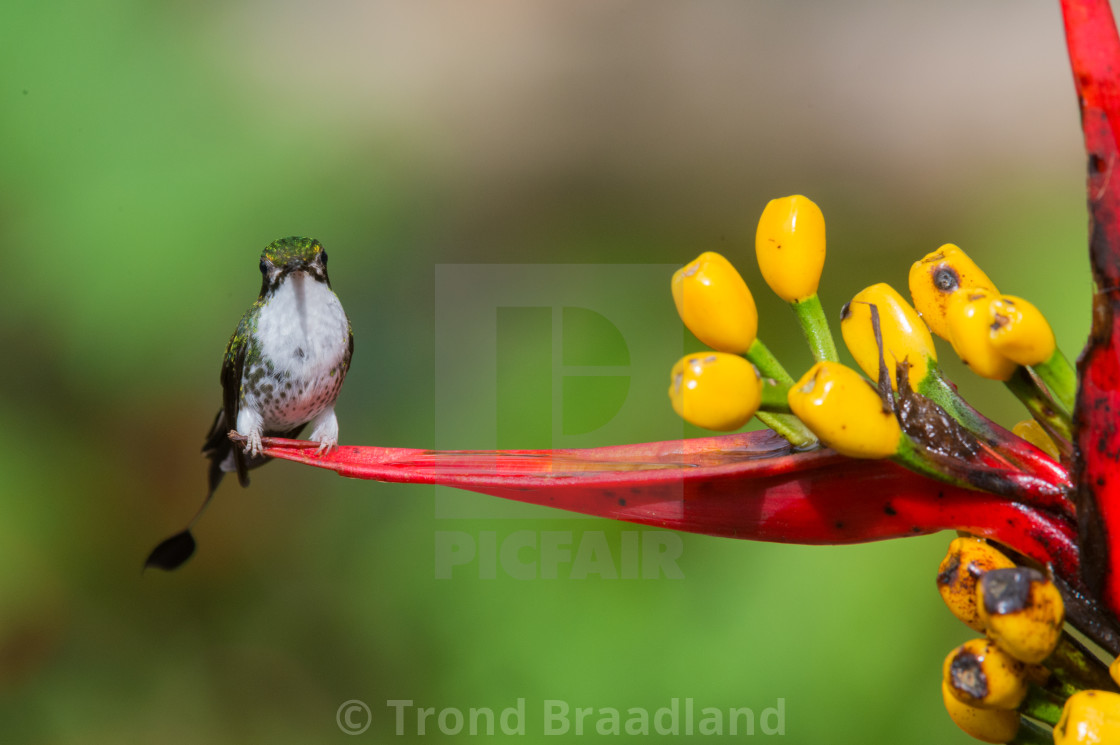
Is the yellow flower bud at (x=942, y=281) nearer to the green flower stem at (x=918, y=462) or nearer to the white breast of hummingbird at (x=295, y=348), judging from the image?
the green flower stem at (x=918, y=462)

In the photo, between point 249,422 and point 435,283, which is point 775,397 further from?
point 435,283

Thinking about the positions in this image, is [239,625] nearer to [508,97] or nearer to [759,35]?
[508,97]

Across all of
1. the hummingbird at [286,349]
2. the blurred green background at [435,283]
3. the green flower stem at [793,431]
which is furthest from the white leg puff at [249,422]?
the green flower stem at [793,431]

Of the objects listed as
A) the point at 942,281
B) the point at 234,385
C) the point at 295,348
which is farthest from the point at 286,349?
the point at 942,281

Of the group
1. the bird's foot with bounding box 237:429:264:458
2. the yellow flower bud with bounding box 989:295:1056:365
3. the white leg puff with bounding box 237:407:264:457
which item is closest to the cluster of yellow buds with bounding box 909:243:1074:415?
the yellow flower bud with bounding box 989:295:1056:365

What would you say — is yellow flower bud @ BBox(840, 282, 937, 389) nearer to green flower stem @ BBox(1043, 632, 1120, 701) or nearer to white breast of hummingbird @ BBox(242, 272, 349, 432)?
green flower stem @ BBox(1043, 632, 1120, 701)

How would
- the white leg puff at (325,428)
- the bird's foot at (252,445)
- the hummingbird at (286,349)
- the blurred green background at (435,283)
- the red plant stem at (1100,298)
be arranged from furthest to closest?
the blurred green background at (435,283) < the white leg puff at (325,428) < the hummingbird at (286,349) < the bird's foot at (252,445) < the red plant stem at (1100,298)

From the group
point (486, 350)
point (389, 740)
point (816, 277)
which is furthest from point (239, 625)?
point (816, 277)
